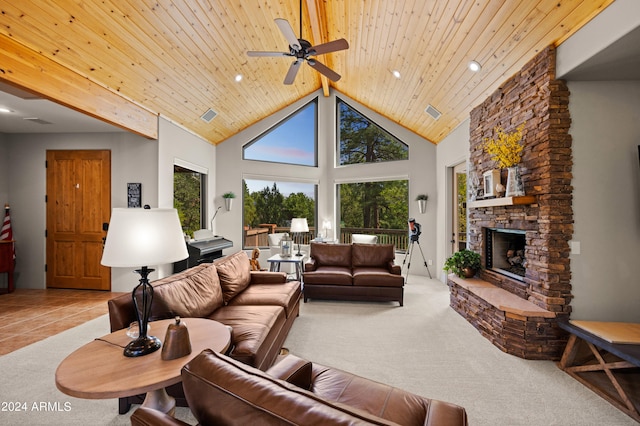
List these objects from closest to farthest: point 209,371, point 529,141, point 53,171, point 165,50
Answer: point 209,371 < point 529,141 < point 165,50 < point 53,171

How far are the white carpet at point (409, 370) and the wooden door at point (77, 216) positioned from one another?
1.67 meters

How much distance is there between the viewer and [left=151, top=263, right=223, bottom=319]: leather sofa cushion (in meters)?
2.31

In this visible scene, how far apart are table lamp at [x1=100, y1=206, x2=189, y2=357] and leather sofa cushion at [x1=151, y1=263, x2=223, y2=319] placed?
639mm

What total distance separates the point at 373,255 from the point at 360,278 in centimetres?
67

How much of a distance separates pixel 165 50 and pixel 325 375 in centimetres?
401

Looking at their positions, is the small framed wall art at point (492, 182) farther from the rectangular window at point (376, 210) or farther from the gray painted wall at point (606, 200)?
the rectangular window at point (376, 210)

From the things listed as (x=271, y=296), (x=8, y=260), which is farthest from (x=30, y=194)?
(x=271, y=296)

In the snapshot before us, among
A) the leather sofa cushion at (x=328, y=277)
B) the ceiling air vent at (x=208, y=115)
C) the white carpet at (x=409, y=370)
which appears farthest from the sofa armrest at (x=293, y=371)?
the ceiling air vent at (x=208, y=115)

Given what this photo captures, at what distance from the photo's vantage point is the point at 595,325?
8.86 ft

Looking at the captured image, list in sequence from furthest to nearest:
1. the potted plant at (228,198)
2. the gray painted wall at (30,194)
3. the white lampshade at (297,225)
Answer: the potted plant at (228,198), the white lampshade at (297,225), the gray painted wall at (30,194)

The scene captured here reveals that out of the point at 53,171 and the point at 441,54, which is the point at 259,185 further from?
the point at 441,54

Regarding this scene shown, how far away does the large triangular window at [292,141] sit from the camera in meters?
Result: 7.71

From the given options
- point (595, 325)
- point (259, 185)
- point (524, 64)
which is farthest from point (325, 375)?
point (259, 185)

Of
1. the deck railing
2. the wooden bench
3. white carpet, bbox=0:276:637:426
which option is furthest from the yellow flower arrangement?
the deck railing
